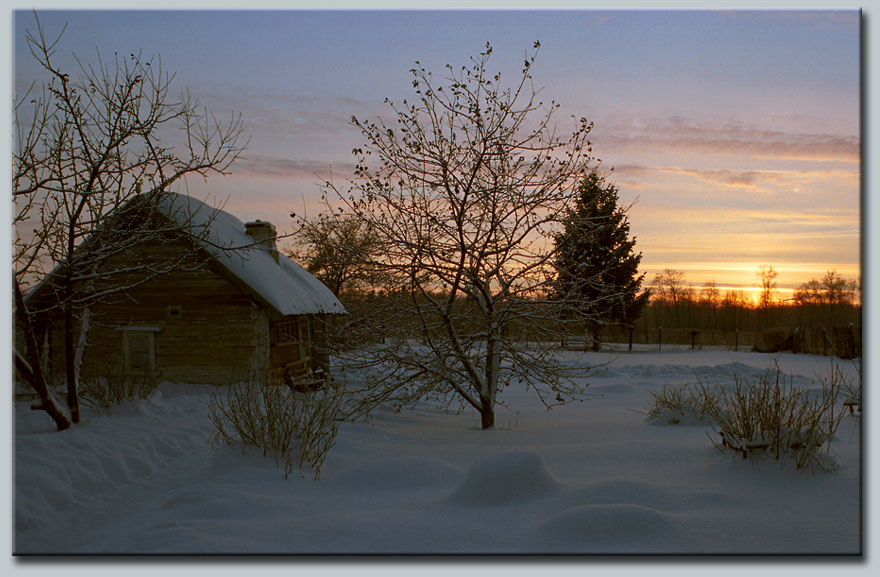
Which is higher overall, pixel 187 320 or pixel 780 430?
pixel 187 320

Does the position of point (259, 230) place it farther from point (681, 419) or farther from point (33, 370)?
point (681, 419)

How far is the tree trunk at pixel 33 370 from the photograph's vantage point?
24.3ft

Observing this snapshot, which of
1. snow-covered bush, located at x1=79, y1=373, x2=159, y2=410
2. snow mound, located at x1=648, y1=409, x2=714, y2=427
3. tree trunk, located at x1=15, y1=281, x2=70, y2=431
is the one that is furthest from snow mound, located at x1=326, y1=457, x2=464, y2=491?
snow-covered bush, located at x1=79, y1=373, x2=159, y2=410

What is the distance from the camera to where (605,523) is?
4.75m

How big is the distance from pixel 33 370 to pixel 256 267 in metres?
6.94

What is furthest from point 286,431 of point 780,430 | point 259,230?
point 259,230

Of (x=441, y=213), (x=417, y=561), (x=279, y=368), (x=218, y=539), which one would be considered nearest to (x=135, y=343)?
(x=279, y=368)

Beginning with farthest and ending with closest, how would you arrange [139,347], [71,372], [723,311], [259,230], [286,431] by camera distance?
[723,311]
[259,230]
[139,347]
[71,372]
[286,431]

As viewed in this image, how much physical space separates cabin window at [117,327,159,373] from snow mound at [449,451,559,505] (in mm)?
10666

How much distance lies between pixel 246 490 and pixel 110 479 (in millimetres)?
1830

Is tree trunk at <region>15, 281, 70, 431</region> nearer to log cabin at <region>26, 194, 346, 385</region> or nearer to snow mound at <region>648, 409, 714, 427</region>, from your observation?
log cabin at <region>26, 194, 346, 385</region>

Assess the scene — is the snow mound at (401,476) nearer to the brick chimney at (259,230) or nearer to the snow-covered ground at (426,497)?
the snow-covered ground at (426,497)

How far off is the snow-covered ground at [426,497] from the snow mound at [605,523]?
11mm

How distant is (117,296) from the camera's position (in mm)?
14156
